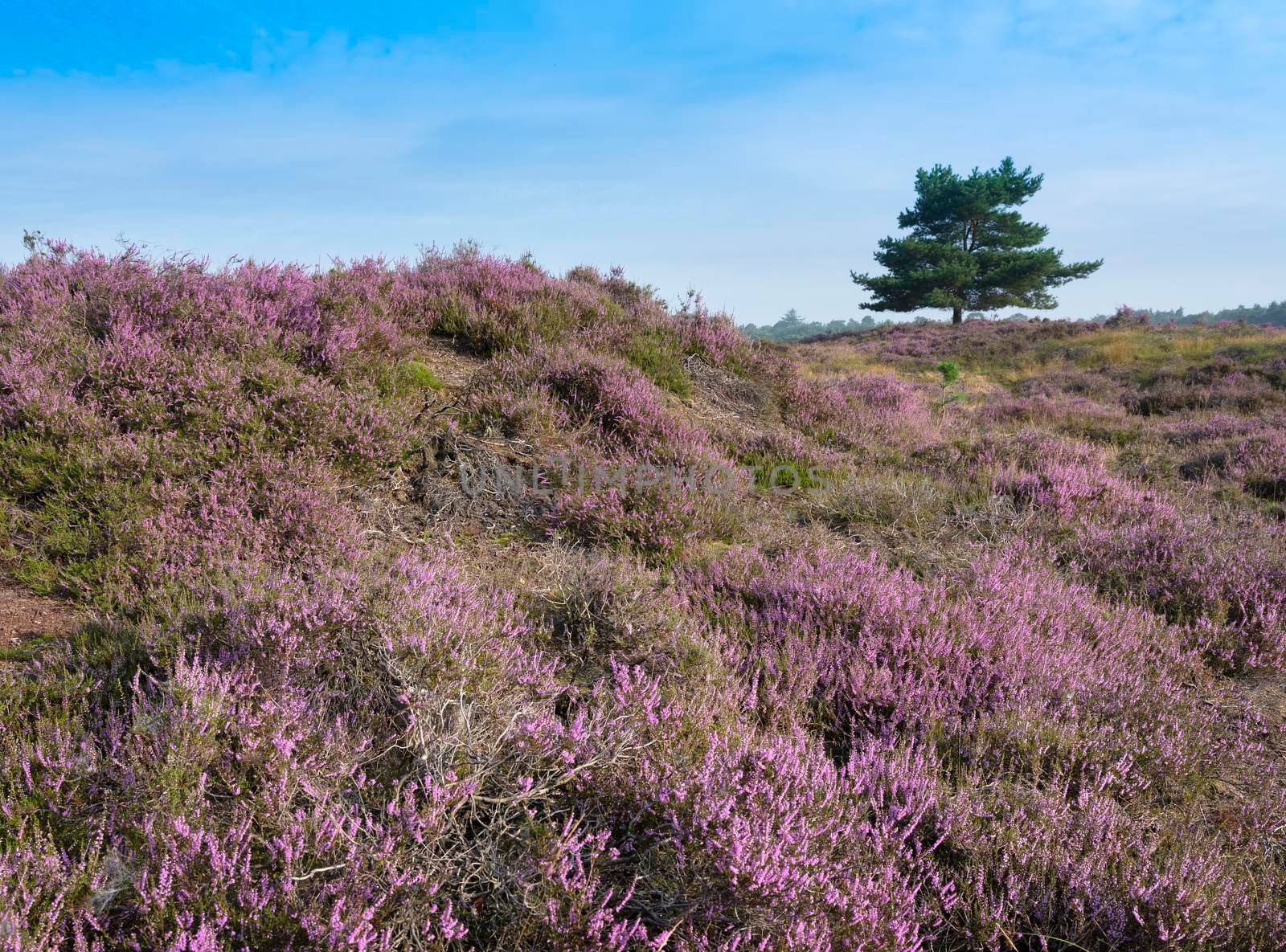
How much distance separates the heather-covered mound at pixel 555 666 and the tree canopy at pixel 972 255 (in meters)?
27.3

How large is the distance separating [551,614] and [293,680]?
131 cm

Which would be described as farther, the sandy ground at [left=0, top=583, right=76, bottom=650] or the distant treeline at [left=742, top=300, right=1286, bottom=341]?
the distant treeline at [left=742, top=300, right=1286, bottom=341]

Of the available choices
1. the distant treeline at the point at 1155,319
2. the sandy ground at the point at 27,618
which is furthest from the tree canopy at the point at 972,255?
the sandy ground at the point at 27,618

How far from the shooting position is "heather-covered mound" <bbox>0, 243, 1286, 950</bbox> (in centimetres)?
184

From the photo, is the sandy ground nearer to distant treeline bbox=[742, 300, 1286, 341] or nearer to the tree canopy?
distant treeline bbox=[742, 300, 1286, 341]

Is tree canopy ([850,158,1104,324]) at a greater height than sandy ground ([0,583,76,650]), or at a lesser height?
greater

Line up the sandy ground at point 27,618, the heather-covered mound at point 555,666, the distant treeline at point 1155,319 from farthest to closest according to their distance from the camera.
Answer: the distant treeline at point 1155,319 < the sandy ground at point 27,618 < the heather-covered mound at point 555,666

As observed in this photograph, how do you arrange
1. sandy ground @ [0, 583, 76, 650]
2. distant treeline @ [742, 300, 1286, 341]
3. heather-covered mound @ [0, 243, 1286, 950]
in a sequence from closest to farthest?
heather-covered mound @ [0, 243, 1286, 950] < sandy ground @ [0, 583, 76, 650] < distant treeline @ [742, 300, 1286, 341]

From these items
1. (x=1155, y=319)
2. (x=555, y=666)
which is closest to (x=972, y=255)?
(x=1155, y=319)

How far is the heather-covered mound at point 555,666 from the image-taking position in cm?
184

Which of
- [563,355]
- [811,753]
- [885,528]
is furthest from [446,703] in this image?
[563,355]

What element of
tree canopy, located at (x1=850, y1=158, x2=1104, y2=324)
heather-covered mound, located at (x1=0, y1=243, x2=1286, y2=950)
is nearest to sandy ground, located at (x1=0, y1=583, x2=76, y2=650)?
heather-covered mound, located at (x1=0, y1=243, x2=1286, y2=950)

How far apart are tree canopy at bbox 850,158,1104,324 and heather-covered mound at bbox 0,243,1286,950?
27.3 m

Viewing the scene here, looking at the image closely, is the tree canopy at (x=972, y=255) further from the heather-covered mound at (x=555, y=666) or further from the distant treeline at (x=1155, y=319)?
the heather-covered mound at (x=555, y=666)
